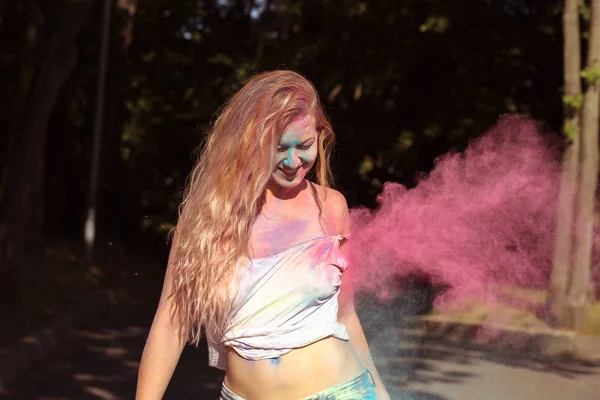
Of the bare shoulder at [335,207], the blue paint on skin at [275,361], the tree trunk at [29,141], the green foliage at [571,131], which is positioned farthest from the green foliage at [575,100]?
the blue paint on skin at [275,361]

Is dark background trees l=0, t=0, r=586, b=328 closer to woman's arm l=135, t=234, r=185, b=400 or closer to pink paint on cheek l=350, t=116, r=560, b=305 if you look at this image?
pink paint on cheek l=350, t=116, r=560, b=305

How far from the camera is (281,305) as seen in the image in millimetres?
2984

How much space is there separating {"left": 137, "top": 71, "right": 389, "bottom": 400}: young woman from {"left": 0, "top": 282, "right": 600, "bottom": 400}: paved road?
4.74m

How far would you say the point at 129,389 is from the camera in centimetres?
993

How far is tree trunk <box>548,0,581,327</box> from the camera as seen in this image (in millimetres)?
→ 13281

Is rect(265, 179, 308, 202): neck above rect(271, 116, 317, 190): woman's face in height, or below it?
below

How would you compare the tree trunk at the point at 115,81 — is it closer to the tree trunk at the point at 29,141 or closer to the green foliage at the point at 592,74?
the tree trunk at the point at 29,141

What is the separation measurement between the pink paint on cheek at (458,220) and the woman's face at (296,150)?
1187 millimetres

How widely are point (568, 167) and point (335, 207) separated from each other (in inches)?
421

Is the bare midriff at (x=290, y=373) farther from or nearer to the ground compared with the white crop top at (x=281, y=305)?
nearer to the ground

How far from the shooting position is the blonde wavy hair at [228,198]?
300 cm

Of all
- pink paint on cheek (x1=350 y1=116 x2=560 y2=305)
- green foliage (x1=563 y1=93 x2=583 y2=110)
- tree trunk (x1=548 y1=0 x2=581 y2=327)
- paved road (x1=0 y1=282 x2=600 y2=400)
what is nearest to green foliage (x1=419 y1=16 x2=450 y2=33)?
tree trunk (x1=548 y1=0 x2=581 y2=327)

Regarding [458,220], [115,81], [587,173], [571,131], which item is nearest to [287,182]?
[458,220]

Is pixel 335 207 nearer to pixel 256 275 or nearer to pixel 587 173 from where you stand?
pixel 256 275
